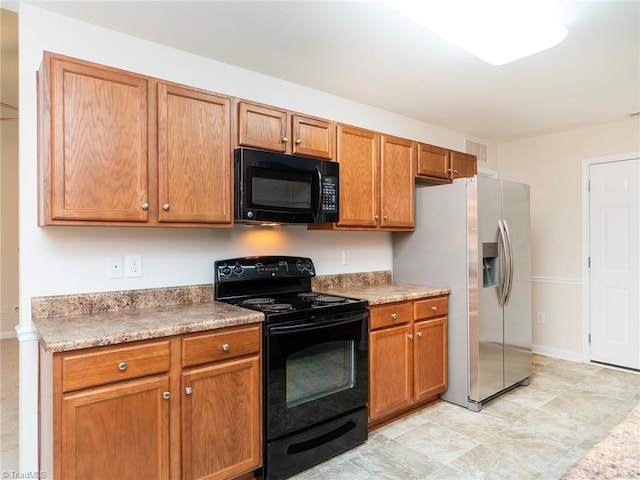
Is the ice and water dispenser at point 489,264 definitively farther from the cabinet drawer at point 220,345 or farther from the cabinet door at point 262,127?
the cabinet drawer at point 220,345

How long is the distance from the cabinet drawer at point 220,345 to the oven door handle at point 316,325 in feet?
0.32

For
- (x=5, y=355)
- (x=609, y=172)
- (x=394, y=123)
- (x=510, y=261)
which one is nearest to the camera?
(x=510, y=261)

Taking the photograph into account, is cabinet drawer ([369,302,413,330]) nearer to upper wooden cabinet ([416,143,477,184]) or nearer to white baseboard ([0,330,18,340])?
upper wooden cabinet ([416,143,477,184])

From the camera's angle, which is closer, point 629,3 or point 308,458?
point 629,3

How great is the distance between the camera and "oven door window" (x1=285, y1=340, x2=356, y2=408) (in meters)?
2.21

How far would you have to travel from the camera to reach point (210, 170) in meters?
2.23

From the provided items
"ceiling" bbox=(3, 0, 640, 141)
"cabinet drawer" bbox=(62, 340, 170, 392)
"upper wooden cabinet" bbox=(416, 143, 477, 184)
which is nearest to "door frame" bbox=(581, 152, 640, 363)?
"ceiling" bbox=(3, 0, 640, 141)

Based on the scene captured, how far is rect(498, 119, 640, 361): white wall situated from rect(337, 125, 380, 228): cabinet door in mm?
2493

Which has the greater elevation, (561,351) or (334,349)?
(334,349)

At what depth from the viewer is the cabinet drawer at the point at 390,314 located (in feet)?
8.84

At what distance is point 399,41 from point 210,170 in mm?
1314

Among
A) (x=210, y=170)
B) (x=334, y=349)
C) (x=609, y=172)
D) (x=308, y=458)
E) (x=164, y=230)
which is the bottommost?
(x=308, y=458)

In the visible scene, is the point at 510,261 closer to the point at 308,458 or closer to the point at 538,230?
the point at 538,230

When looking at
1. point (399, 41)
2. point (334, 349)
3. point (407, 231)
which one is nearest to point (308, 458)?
point (334, 349)
